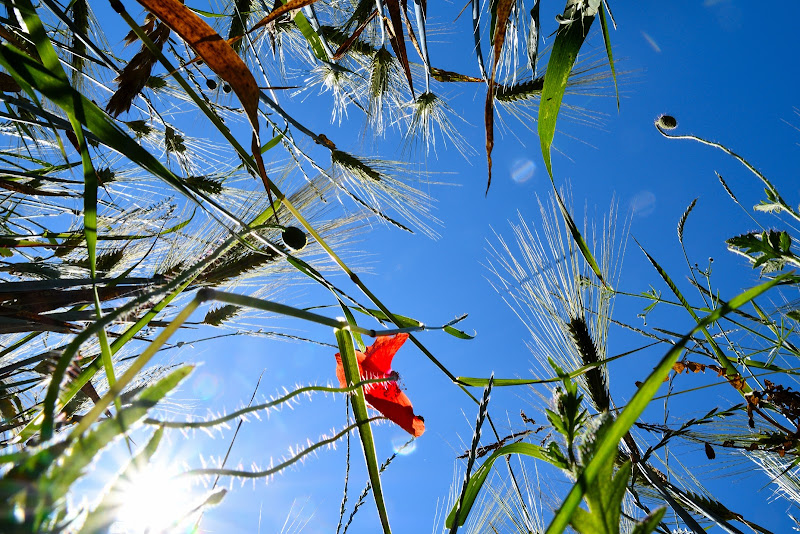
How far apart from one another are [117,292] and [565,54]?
526 millimetres

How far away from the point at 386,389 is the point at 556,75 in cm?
35

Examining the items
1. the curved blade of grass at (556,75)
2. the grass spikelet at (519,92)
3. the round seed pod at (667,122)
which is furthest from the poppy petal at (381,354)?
the grass spikelet at (519,92)

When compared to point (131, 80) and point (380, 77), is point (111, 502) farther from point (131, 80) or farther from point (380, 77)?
point (380, 77)

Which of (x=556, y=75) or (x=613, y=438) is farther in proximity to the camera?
(x=556, y=75)

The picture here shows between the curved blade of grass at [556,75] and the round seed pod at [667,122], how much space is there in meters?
0.47

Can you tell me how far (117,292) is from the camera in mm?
530

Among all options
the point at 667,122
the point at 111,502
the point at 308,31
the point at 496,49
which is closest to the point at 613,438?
the point at 111,502

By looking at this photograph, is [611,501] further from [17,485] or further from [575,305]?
[575,305]

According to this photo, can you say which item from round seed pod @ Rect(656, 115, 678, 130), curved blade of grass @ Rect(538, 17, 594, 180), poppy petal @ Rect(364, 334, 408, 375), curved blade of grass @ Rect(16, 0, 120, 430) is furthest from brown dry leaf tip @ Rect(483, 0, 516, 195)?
round seed pod @ Rect(656, 115, 678, 130)

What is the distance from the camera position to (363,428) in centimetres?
34

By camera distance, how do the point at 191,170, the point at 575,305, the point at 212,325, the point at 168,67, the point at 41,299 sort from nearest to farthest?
the point at 168,67, the point at 41,299, the point at 575,305, the point at 212,325, the point at 191,170

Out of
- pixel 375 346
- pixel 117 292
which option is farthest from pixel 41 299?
pixel 375 346

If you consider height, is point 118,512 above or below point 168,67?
below

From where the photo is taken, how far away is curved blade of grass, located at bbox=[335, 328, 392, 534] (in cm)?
32
